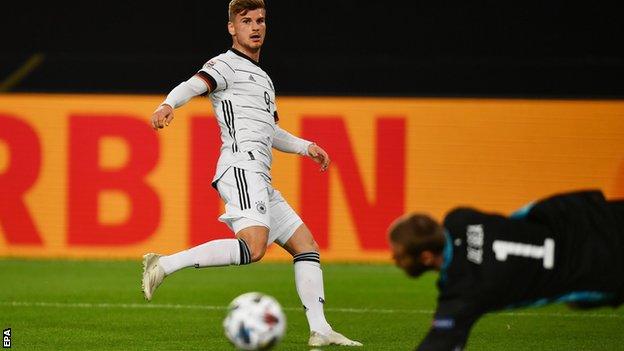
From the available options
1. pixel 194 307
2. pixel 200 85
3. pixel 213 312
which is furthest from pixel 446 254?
pixel 194 307

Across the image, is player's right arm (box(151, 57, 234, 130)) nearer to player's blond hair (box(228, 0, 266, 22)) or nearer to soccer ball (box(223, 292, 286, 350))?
player's blond hair (box(228, 0, 266, 22))

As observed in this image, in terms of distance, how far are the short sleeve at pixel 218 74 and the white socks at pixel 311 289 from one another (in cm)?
111

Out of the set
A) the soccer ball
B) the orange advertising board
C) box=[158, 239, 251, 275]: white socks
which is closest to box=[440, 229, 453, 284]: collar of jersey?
the soccer ball

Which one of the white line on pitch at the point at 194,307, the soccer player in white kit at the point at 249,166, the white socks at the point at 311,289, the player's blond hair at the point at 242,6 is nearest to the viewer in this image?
the soccer player in white kit at the point at 249,166

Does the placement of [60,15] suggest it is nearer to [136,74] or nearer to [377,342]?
[136,74]

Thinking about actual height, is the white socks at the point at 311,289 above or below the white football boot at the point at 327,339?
above

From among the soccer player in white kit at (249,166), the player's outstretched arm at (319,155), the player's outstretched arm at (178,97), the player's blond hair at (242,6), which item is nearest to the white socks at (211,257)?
the soccer player in white kit at (249,166)

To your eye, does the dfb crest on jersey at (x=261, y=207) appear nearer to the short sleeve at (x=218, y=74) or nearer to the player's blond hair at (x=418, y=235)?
the short sleeve at (x=218, y=74)

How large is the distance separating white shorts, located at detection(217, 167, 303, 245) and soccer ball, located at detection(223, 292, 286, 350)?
1.44 meters

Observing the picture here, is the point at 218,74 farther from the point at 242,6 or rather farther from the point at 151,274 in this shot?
the point at 151,274

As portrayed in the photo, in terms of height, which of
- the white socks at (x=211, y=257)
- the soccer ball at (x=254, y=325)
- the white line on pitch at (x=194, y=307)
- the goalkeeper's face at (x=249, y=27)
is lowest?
the white line on pitch at (x=194, y=307)

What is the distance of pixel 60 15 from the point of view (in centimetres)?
1711

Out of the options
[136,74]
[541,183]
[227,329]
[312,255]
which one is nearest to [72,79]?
[136,74]

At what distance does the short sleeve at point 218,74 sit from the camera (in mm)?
7695
